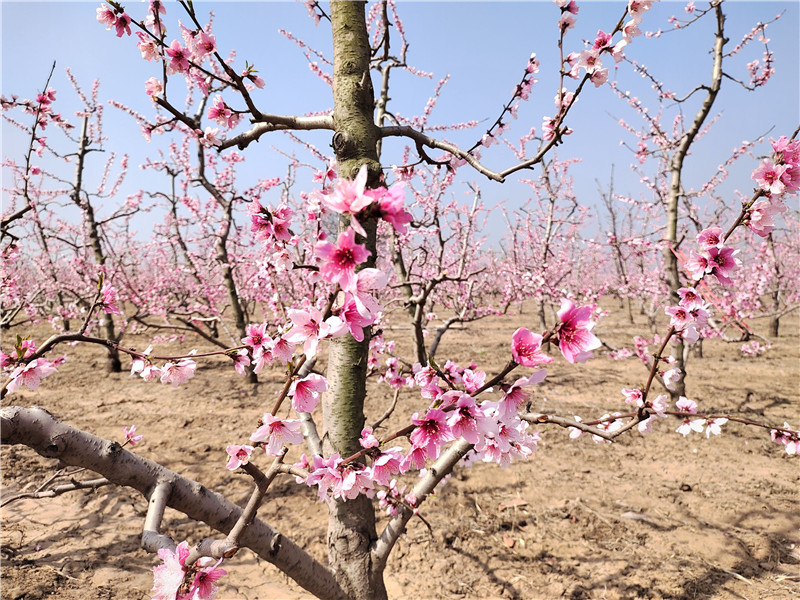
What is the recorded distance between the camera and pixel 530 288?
10094 mm

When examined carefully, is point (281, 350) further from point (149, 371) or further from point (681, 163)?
point (681, 163)

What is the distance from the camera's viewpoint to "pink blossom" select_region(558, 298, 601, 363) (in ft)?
2.78

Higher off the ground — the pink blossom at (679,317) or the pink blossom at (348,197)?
the pink blossom at (348,197)

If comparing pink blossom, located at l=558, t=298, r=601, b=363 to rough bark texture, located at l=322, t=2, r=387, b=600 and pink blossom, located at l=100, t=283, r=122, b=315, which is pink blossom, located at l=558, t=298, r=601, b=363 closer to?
rough bark texture, located at l=322, t=2, r=387, b=600

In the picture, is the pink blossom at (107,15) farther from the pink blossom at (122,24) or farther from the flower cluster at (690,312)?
the flower cluster at (690,312)

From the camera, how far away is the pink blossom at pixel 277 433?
112 cm

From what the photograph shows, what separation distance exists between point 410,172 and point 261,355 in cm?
143

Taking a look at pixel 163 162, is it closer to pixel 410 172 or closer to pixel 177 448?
pixel 177 448

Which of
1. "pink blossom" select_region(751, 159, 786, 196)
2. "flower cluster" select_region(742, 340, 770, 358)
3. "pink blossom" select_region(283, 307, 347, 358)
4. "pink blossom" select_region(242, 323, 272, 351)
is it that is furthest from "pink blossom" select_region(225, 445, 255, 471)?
"flower cluster" select_region(742, 340, 770, 358)

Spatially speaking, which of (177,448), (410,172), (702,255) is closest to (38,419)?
(410,172)

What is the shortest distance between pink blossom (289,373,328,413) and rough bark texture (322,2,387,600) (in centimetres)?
53

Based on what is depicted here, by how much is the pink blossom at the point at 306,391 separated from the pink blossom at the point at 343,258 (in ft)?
1.40

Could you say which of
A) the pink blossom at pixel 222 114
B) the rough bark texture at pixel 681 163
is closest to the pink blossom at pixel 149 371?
the pink blossom at pixel 222 114

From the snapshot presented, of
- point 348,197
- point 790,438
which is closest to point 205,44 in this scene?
point 348,197
